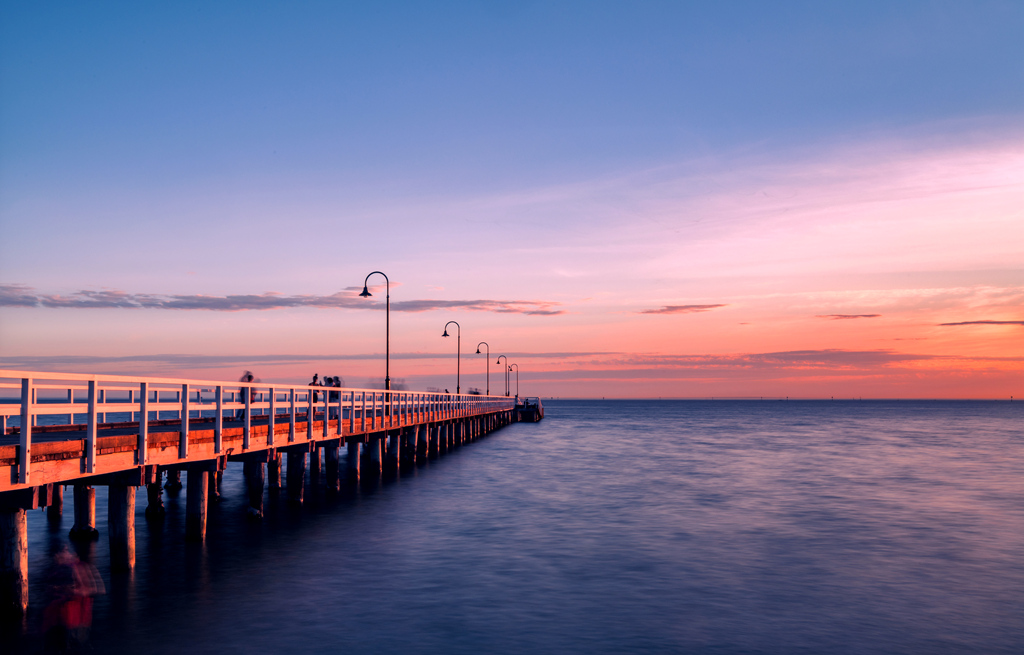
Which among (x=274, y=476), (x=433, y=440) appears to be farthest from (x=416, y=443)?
(x=274, y=476)

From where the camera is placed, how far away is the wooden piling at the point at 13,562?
11.2 metres

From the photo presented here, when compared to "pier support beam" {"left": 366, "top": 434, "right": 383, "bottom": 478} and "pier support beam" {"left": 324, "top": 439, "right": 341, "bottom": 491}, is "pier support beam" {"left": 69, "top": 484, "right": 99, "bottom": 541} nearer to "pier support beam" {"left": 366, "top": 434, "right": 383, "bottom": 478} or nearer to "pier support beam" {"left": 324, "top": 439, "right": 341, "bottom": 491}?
"pier support beam" {"left": 324, "top": 439, "right": 341, "bottom": 491}

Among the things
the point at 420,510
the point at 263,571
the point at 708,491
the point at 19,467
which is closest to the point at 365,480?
the point at 420,510

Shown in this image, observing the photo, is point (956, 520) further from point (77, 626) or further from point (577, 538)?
point (77, 626)

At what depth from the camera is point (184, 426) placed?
47.3 ft

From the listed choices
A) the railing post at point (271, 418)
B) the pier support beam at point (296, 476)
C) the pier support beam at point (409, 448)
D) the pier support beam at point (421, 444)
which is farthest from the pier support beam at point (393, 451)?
the railing post at point (271, 418)

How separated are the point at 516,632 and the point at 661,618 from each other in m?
2.60

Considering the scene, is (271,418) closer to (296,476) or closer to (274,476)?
(296,476)

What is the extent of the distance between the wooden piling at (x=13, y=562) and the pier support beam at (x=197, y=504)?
5.50 m

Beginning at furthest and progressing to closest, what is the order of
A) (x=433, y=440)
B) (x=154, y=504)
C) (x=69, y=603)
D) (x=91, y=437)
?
(x=433, y=440), (x=154, y=504), (x=69, y=603), (x=91, y=437)

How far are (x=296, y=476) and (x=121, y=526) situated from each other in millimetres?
10819

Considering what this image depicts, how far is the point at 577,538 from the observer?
71.6ft

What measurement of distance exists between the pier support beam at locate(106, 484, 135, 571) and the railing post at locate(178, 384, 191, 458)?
96 centimetres

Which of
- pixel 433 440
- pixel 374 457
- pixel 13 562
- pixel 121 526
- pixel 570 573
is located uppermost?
pixel 13 562
